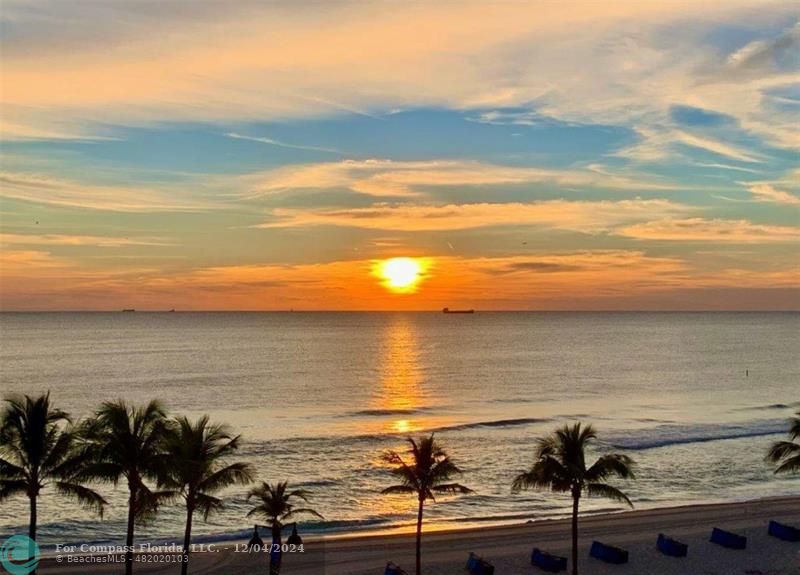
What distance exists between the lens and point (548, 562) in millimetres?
32781

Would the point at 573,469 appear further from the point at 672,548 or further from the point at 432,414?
the point at 432,414

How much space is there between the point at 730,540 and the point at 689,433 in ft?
147

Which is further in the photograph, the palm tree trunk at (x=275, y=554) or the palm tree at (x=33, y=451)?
the palm tree trunk at (x=275, y=554)

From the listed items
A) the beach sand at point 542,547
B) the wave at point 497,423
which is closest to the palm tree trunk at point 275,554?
the beach sand at point 542,547

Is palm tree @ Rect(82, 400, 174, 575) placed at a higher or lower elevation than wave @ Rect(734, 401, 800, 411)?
lower

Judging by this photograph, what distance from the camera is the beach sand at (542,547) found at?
33.2 metres

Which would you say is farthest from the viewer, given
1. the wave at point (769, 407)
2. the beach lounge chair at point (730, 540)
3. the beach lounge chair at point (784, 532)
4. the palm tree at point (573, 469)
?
the wave at point (769, 407)

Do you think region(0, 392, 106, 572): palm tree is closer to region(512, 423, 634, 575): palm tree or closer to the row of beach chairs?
the row of beach chairs

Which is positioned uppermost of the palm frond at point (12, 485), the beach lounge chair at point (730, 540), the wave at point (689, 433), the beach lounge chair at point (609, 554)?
the wave at point (689, 433)

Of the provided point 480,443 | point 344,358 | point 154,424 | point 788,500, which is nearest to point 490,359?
point 344,358

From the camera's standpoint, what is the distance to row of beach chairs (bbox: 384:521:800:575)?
32175 millimetres

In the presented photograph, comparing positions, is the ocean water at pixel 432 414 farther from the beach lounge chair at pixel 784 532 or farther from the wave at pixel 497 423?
the beach lounge chair at pixel 784 532

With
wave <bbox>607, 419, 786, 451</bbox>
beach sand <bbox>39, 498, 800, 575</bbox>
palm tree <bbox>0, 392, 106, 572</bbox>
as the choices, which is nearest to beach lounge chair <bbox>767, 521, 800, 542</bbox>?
beach sand <bbox>39, 498, 800, 575</bbox>

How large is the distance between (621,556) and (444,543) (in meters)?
8.55
